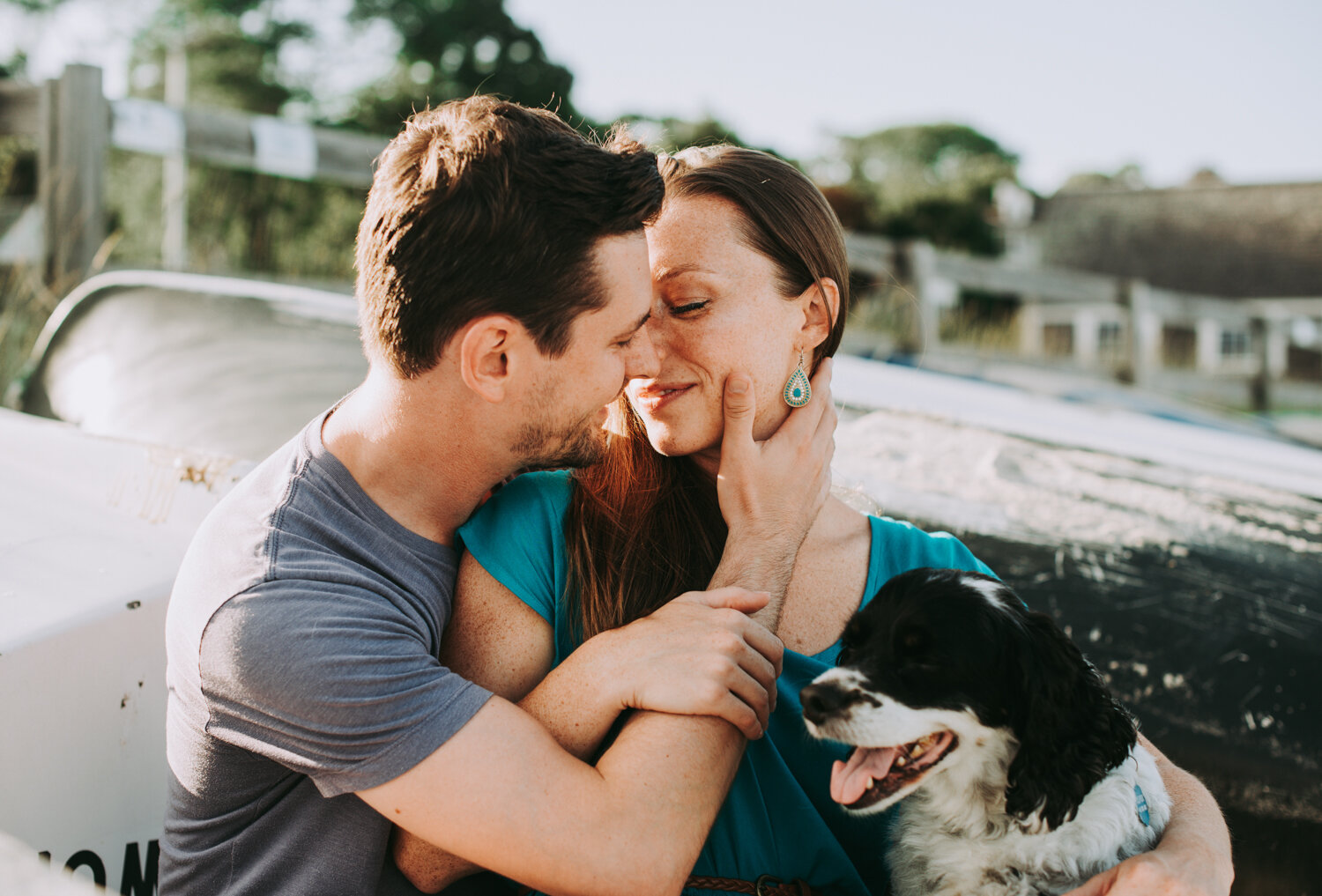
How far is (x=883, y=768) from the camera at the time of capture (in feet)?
5.88

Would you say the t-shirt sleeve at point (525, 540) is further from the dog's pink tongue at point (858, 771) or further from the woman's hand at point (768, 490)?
the dog's pink tongue at point (858, 771)

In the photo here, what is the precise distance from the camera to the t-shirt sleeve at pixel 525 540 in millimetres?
1885

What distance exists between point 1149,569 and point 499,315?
185cm

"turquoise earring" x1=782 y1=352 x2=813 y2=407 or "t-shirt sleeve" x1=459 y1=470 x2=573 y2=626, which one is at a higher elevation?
"turquoise earring" x1=782 y1=352 x2=813 y2=407

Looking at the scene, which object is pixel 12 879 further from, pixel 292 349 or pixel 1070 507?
pixel 292 349

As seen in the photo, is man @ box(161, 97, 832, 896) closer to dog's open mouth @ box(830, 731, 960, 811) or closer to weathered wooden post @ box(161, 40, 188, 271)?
dog's open mouth @ box(830, 731, 960, 811)

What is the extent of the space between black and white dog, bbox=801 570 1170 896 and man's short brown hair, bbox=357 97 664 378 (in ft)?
2.78

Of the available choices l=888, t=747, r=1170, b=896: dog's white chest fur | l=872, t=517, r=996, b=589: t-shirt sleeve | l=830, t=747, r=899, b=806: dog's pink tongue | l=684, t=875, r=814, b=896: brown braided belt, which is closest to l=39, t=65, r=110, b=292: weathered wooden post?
l=872, t=517, r=996, b=589: t-shirt sleeve

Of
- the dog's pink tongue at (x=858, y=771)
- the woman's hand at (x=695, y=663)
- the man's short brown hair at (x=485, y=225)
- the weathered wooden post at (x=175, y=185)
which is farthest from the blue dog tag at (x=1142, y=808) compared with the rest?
the weathered wooden post at (x=175, y=185)

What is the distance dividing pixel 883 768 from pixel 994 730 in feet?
0.76

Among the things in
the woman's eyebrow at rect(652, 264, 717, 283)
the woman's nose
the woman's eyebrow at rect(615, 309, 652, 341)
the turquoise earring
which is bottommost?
the turquoise earring

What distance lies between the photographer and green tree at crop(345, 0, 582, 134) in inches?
1147

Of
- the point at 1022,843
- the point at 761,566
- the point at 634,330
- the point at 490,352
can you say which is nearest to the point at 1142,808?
the point at 1022,843

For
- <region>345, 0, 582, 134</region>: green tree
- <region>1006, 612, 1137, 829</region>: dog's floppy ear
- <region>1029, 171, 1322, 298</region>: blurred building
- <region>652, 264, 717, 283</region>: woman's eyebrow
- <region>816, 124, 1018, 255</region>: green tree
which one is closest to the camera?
<region>1006, 612, 1137, 829</region>: dog's floppy ear
